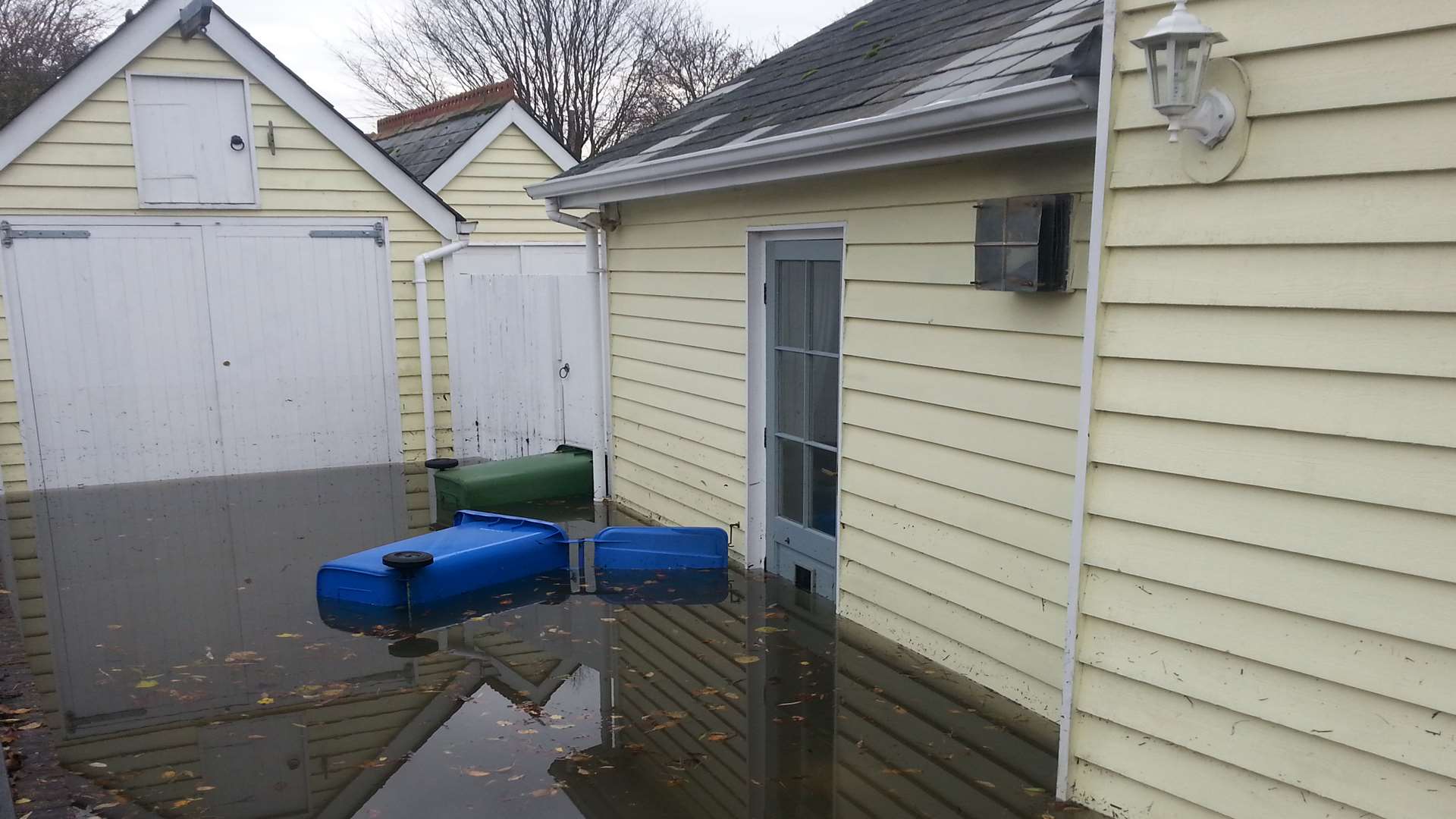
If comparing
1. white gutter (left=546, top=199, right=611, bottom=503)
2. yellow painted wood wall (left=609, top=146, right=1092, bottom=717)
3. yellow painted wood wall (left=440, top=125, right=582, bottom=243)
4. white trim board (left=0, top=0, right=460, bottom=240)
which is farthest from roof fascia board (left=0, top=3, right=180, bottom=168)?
yellow painted wood wall (left=609, top=146, right=1092, bottom=717)

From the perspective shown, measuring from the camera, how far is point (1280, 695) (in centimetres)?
308

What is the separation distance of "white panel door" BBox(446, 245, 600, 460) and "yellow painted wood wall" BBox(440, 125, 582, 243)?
2.93 metres

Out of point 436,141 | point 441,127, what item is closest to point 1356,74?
point 436,141

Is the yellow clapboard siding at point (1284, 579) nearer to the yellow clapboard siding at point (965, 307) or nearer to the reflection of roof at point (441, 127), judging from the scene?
the yellow clapboard siding at point (965, 307)

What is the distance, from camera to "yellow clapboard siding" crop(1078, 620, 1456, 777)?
2789 millimetres

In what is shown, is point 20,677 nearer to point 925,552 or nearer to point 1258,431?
point 925,552

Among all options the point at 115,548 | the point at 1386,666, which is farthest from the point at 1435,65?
the point at 115,548

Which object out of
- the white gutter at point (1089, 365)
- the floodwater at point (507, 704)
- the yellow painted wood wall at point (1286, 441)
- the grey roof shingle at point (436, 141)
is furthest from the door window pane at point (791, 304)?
the grey roof shingle at point (436, 141)

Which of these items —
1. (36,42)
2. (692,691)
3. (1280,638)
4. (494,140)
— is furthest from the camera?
(36,42)

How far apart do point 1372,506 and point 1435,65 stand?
1.14 metres

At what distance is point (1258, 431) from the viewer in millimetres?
3084

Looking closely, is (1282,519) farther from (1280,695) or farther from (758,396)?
(758,396)

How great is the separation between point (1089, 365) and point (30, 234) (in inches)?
360

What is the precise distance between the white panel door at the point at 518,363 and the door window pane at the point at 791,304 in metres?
3.13
